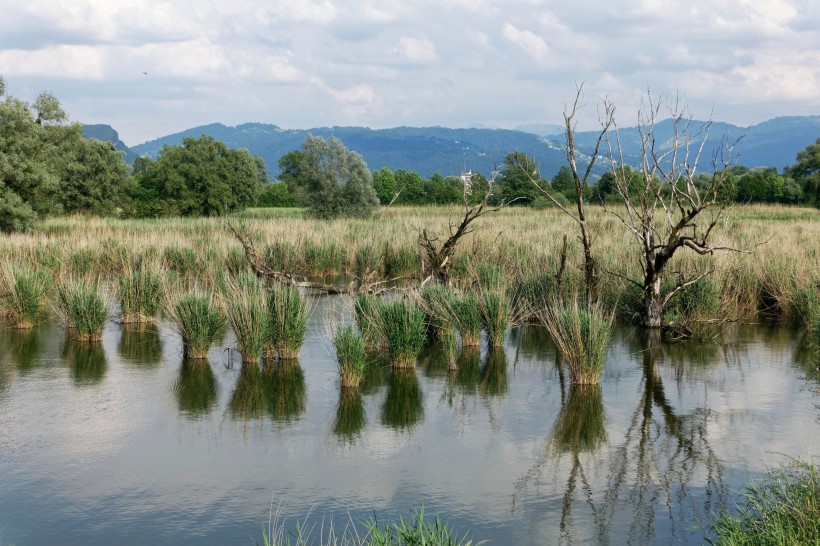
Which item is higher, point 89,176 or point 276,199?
point 89,176

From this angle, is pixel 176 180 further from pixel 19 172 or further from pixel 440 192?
pixel 440 192

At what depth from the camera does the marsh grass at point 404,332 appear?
35.7 ft

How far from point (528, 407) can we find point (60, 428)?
4.69m

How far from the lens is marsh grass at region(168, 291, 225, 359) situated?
11.4m

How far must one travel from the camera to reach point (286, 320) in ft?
37.4

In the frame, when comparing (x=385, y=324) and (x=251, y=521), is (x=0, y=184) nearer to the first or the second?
(x=385, y=324)

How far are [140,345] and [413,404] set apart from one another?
501cm

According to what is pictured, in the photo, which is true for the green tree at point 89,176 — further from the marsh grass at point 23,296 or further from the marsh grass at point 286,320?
the marsh grass at point 286,320

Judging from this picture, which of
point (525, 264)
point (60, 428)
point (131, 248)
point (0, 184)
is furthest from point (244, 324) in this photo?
point (0, 184)

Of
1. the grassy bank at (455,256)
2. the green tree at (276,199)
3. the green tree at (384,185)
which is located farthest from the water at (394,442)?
the green tree at (384,185)

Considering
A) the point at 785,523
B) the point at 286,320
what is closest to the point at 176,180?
the point at 286,320

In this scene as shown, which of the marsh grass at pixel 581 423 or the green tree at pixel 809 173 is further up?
the green tree at pixel 809 173

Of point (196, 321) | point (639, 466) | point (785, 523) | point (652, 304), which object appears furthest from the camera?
point (652, 304)

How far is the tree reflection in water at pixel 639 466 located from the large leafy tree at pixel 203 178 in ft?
91.3
